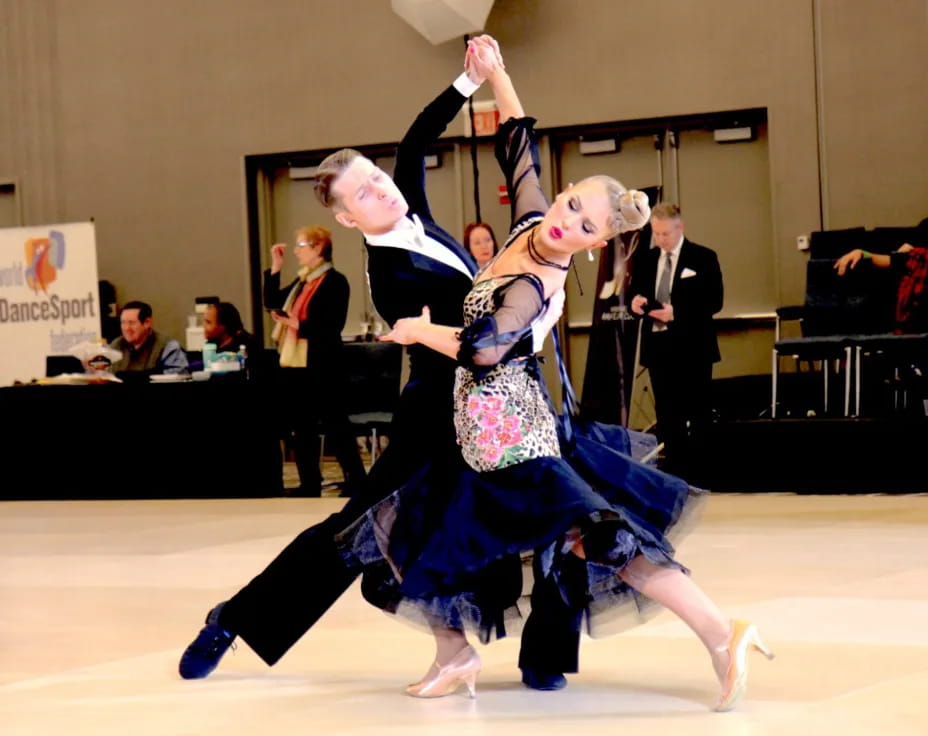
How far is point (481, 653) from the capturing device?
143 inches

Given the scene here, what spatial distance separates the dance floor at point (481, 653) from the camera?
9.44 ft

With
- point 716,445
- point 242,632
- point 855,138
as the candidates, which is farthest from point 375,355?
point 242,632

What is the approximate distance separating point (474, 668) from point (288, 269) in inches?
350

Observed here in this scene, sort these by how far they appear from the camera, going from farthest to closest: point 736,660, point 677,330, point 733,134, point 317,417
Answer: point 733,134 < point 677,330 < point 317,417 < point 736,660

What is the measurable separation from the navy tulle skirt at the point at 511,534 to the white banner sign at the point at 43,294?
7.76 m

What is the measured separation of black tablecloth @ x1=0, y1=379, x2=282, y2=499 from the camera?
25.5ft

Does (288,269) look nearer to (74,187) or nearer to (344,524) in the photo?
(74,187)

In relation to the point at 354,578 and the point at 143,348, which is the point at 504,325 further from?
the point at 143,348

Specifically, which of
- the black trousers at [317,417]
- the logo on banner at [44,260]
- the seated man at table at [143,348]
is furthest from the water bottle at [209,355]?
the logo on banner at [44,260]

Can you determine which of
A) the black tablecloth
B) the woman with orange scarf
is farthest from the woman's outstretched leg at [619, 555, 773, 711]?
the black tablecloth

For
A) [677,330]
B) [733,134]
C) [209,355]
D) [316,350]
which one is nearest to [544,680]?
[316,350]

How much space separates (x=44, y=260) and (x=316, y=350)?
14.0 ft

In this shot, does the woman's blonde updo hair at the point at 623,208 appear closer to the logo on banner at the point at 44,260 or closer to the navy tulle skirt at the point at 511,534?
the navy tulle skirt at the point at 511,534

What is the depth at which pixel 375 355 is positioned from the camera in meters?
Result: 8.00
